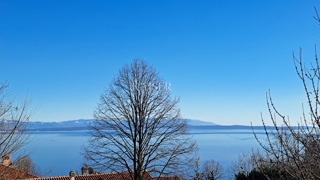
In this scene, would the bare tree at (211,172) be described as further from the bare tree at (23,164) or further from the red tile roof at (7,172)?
the red tile roof at (7,172)

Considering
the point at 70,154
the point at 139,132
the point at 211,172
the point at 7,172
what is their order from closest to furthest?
the point at 7,172 < the point at 139,132 < the point at 211,172 < the point at 70,154

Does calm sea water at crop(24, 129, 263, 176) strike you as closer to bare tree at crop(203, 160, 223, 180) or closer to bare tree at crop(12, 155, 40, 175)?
bare tree at crop(12, 155, 40, 175)

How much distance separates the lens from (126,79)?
14586 millimetres

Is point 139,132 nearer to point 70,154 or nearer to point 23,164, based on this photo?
point 23,164

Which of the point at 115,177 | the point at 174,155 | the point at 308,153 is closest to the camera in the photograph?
the point at 308,153

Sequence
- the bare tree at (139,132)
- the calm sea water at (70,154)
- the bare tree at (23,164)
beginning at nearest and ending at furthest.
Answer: the bare tree at (23,164) → the bare tree at (139,132) → the calm sea water at (70,154)

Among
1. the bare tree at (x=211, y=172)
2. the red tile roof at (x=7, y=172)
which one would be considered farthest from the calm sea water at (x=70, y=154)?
the bare tree at (x=211, y=172)

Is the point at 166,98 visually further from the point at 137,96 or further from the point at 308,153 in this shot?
the point at 308,153

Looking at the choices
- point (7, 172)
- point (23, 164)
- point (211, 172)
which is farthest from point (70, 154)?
point (7, 172)

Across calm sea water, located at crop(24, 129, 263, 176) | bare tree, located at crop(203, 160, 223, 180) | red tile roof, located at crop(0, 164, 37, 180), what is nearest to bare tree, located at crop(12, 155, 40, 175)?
red tile roof, located at crop(0, 164, 37, 180)

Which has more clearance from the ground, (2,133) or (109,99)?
(109,99)

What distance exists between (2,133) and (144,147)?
9.40m

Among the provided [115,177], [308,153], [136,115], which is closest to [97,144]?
[136,115]

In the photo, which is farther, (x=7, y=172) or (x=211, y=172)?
(x=211, y=172)
